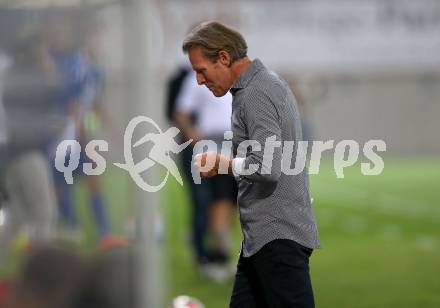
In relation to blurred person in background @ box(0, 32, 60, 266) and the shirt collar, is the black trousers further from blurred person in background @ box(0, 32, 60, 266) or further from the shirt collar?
blurred person in background @ box(0, 32, 60, 266)

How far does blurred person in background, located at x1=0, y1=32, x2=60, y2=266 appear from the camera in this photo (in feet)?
20.9

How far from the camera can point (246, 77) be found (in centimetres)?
471

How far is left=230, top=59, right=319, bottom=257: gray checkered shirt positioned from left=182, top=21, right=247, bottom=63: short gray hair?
9 centimetres

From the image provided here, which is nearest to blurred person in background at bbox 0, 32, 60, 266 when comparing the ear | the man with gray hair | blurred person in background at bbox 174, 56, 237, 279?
the man with gray hair

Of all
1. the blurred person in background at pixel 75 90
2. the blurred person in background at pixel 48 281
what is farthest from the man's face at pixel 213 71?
the blurred person in background at pixel 48 281

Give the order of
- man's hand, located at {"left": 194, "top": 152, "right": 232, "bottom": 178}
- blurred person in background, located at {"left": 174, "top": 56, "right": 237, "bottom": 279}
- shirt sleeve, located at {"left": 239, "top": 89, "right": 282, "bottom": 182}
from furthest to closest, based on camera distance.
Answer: blurred person in background, located at {"left": 174, "top": 56, "right": 237, "bottom": 279}, man's hand, located at {"left": 194, "top": 152, "right": 232, "bottom": 178}, shirt sleeve, located at {"left": 239, "top": 89, "right": 282, "bottom": 182}

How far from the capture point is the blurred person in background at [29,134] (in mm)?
6375

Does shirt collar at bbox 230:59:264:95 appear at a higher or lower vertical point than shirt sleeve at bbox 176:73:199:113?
lower

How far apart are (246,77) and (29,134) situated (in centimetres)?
214

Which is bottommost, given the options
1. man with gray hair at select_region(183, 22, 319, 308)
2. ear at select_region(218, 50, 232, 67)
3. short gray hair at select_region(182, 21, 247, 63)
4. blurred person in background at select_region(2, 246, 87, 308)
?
blurred person in background at select_region(2, 246, 87, 308)

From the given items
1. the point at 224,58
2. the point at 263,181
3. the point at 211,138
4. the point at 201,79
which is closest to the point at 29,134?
the point at 201,79

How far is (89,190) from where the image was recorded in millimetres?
6586

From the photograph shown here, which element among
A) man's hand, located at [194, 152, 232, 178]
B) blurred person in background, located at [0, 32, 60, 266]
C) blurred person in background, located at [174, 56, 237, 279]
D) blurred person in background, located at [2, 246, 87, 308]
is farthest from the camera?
blurred person in background, located at [174, 56, 237, 279]

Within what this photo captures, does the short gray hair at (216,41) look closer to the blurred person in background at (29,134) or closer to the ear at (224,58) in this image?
the ear at (224,58)
